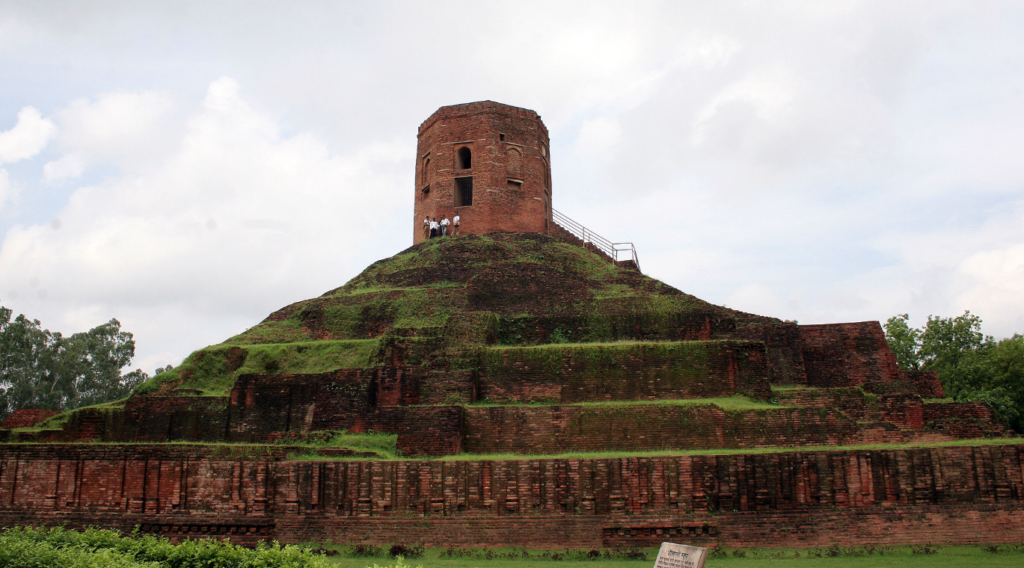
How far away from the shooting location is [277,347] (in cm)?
1709

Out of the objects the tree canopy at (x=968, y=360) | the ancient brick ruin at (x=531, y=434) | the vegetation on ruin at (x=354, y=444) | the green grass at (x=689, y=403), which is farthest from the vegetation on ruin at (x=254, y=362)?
the tree canopy at (x=968, y=360)

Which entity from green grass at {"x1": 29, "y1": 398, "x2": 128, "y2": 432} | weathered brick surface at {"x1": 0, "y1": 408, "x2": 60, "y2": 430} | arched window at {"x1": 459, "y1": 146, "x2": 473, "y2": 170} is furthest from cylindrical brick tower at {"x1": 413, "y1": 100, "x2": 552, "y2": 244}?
weathered brick surface at {"x1": 0, "y1": 408, "x2": 60, "y2": 430}

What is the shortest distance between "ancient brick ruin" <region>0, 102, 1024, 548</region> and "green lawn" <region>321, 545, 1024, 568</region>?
283 millimetres

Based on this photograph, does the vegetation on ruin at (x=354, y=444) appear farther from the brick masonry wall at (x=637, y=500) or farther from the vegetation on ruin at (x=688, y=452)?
the vegetation on ruin at (x=688, y=452)

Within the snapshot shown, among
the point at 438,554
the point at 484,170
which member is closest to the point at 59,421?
the point at 438,554

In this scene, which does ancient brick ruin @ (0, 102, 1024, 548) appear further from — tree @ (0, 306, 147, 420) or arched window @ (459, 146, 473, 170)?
tree @ (0, 306, 147, 420)

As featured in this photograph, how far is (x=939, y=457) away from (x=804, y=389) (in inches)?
131

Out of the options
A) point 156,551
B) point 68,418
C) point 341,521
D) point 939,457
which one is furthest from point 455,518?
point 68,418

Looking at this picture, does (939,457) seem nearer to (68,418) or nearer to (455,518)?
(455,518)

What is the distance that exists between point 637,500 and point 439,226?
15.0 m

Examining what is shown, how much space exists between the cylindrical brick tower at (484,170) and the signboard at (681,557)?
1784 cm

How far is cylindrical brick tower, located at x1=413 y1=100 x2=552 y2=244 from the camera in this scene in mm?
24047

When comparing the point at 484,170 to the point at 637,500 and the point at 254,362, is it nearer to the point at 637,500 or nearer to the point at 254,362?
A: the point at 254,362

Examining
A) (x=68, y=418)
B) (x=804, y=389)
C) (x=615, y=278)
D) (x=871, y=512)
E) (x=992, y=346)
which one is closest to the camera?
(x=871, y=512)
